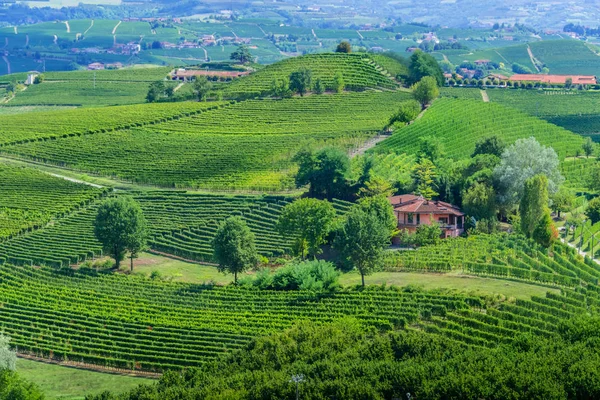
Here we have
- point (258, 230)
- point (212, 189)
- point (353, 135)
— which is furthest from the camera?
point (353, 135)

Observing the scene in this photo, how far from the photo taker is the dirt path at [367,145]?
118812 mm

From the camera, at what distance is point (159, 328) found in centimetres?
7181

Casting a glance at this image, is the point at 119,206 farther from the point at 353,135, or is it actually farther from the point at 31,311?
the point at 353,135

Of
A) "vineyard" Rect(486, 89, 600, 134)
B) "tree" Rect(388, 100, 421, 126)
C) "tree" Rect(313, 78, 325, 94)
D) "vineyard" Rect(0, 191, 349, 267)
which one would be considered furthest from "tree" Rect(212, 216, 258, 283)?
"tree" Rect(313, 78, 325, 94)

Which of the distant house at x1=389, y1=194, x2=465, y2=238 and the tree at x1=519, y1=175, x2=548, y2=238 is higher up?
the tree at x1=519, y1=175, x2=548, y2=238

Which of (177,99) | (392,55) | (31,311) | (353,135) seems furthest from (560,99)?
(31,311)

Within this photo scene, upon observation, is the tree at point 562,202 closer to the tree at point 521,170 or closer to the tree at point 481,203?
the tree at point 521,170

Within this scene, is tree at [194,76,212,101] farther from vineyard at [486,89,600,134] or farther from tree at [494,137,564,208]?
tree at [494,137,564,208]

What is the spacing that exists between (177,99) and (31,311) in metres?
83.0

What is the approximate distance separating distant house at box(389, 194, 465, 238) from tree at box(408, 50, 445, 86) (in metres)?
62.3

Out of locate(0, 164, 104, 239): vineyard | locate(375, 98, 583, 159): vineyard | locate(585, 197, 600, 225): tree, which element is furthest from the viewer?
locate(375, 98, 583, 159): vineyard

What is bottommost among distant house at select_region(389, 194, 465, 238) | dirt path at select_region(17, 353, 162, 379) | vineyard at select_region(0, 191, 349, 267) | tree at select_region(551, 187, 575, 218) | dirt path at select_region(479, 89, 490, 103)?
dirt path at select_region(17, 353, 162, 379)

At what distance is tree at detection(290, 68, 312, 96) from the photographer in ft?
494

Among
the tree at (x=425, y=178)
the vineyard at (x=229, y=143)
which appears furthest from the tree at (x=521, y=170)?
the vineyard at (x=229, y=143)
